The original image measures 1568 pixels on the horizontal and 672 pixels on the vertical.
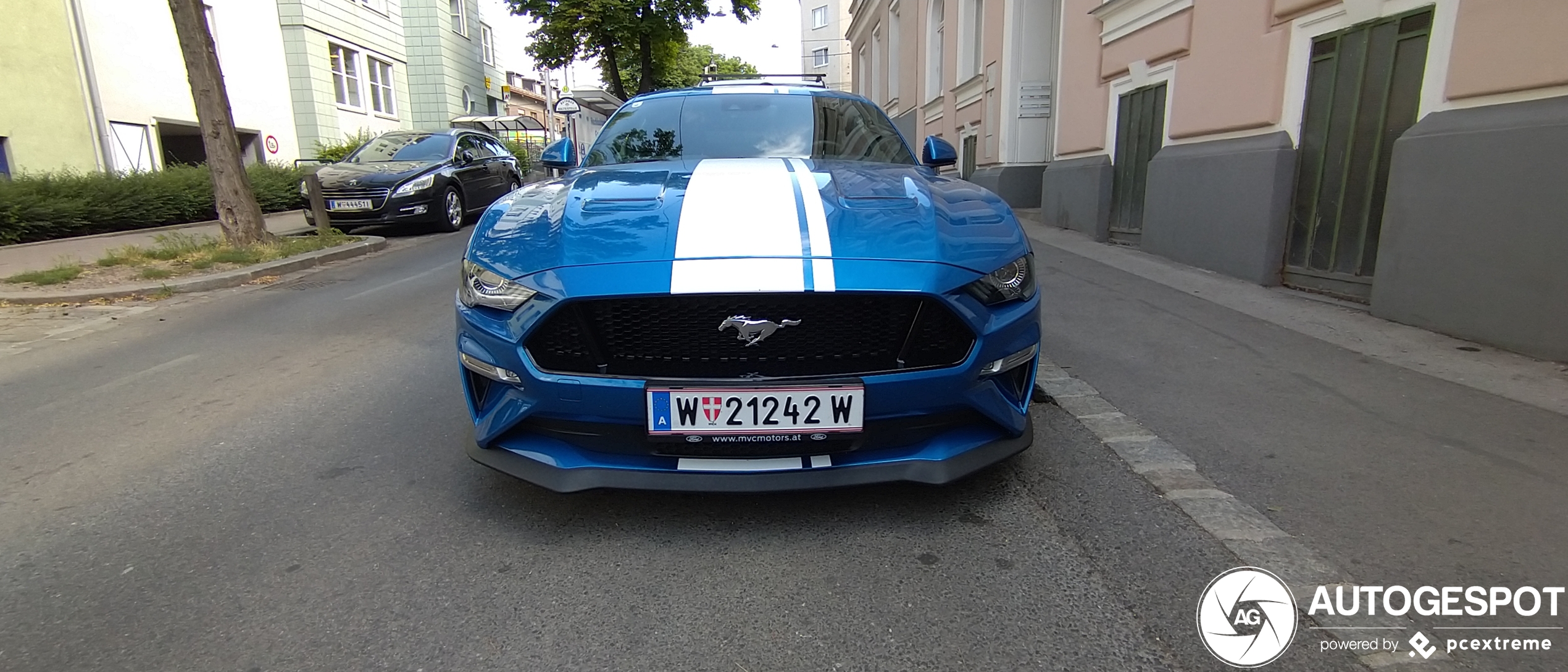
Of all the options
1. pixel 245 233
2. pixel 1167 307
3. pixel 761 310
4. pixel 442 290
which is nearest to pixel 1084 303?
pixel 1167 307

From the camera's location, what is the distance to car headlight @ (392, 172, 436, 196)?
36.6 feet

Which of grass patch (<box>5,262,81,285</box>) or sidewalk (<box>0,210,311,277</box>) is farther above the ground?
sidewalk (<box>0,210,311,277</box>)

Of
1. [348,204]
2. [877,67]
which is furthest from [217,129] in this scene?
[877,67]

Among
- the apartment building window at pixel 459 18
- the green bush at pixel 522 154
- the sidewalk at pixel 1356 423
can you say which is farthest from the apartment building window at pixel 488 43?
the sidewalk at pixel 1356 423

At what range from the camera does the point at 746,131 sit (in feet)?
12.6

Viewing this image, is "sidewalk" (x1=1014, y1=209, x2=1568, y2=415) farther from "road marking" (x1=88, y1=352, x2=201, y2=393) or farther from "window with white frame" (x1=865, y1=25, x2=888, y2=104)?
"window with white frame" (x1=865, y1=25, x2=888, y2=104)

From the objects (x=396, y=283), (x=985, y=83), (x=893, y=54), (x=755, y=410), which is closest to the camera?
(x=755, y=410)

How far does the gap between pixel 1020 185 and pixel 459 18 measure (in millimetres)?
27504

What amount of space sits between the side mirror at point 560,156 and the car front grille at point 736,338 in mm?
2314

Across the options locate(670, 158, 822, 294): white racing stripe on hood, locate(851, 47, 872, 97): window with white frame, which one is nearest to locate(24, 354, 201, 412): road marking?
locate(670, 158, 822, 294): white racing stripe on hood

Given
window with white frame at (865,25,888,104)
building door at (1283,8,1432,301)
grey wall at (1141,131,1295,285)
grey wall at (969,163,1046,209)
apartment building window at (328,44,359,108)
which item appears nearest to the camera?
building door at (1283,8,1432,301)

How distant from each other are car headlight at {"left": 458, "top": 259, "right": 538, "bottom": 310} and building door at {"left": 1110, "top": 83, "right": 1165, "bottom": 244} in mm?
7105

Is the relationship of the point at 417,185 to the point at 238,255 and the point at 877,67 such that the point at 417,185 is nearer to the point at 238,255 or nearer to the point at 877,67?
the point at 238,255

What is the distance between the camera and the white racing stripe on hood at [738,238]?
2133mm
